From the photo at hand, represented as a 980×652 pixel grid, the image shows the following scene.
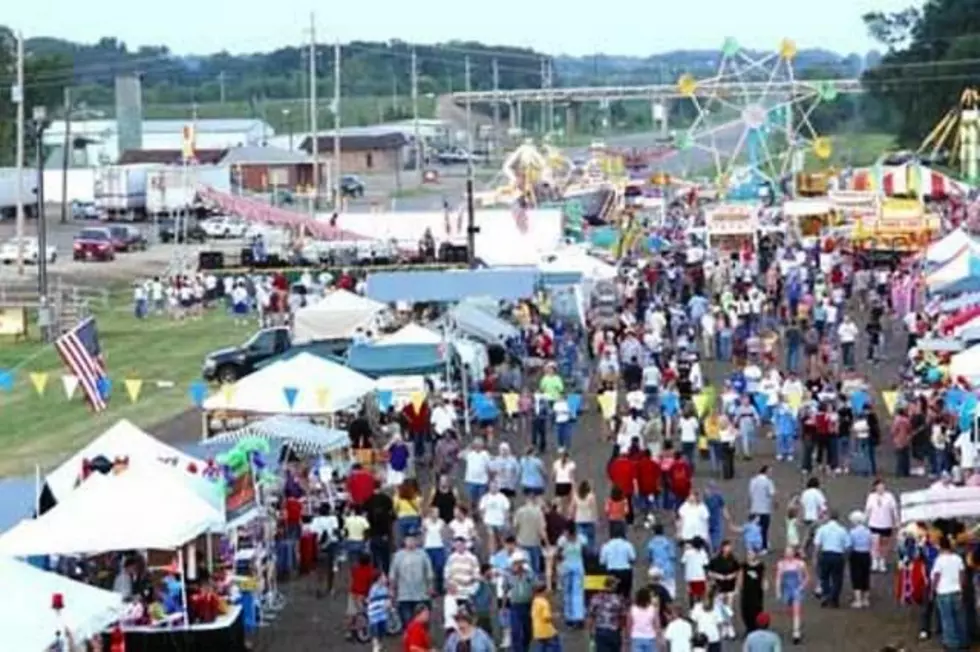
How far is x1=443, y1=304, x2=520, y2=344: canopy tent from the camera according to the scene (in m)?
39.7

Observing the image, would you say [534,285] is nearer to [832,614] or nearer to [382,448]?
[382,448]

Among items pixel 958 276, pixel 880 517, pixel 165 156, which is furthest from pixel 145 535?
pixel 165 156

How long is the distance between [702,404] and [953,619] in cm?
1193

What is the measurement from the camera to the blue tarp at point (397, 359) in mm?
34281

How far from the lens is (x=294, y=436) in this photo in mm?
26750

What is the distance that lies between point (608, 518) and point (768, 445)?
914 cm

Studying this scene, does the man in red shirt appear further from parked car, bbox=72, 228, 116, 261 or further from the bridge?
the bridge

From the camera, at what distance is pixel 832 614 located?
22047mm

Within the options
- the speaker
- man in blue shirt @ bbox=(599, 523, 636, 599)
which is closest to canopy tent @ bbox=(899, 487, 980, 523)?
man in blue shirt @ bbox=(599, 523, 636, 599)

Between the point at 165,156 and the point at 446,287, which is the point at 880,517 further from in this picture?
the point at 165,156

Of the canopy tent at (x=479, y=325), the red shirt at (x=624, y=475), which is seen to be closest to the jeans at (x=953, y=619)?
the red shirt at (x=624, y=475)

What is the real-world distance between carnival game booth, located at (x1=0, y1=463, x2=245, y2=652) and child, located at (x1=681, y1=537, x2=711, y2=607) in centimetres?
397

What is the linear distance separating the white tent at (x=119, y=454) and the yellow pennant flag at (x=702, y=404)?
10206 mm

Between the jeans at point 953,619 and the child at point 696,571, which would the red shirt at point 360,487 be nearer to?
the child at point 696,571
